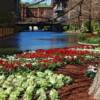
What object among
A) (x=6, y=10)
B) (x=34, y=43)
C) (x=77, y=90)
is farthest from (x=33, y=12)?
(x=77, y=90)

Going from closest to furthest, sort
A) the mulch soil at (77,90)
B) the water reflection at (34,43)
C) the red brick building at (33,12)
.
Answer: the mulch soil at (77,90) < the red brick building at (33,12) < the water reflection at (34,43)

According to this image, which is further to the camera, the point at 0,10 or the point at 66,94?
the point at 0,10

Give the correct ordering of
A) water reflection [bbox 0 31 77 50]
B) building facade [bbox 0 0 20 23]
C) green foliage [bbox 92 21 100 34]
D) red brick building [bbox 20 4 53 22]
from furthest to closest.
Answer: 1. building facade [bbox 0 0 20 23]
2. green foliage [bbox 92 21 100 34]
3. water reflection [bbox 0 31 77 50]
4. red brick building [bbox 20 4 53 22]

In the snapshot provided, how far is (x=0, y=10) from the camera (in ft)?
188

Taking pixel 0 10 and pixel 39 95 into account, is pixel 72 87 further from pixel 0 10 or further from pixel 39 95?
pixel 0 10

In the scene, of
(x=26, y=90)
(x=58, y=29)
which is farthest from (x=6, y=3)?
(x=26, y=90)

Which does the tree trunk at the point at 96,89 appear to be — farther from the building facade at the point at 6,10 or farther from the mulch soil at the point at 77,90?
the building facade at the point at 6,10

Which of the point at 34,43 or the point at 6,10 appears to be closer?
the point at 34,43

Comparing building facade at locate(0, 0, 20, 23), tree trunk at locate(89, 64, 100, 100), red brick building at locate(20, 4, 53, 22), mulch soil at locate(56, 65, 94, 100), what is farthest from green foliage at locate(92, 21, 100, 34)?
tree trunk at locate(89, 64, 100, 100)

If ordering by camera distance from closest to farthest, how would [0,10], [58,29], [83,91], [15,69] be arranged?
1. [83,91]
2. [15,69]
3. [0,10]
4. [58,29]

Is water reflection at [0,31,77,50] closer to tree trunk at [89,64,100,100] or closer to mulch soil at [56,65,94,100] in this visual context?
mulch soil at [56,65,94,100]

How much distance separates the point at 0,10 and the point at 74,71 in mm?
45922

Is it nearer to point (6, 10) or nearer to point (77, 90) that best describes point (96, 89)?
point (77, 90)

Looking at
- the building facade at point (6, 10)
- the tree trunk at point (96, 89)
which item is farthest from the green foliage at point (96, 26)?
the tree trunk at point (96, 89)
